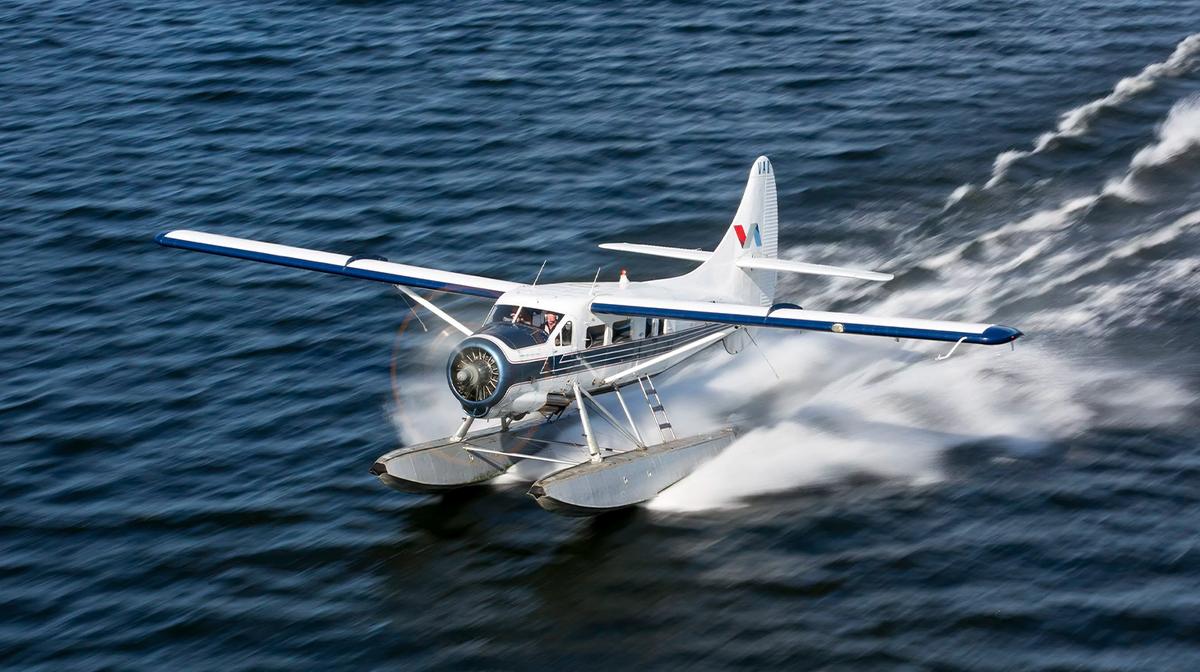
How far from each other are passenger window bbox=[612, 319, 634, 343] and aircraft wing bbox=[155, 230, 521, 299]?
4.84ft

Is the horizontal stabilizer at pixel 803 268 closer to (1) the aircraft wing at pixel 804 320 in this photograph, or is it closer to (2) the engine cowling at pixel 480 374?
(1) the aircraft wing at pixel 804 320

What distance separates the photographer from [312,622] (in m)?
16.4

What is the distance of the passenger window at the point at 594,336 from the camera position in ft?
60.6

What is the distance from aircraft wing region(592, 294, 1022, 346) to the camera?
16109mm

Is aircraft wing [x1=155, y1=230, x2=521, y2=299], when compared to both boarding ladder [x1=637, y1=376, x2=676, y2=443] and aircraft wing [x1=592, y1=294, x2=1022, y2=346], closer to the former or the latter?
aircraft wing [x1=592, y1=294, x2=1022, y2=346]

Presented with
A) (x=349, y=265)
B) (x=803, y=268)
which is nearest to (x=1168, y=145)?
(x=803, y=268)

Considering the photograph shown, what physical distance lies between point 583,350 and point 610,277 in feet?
22.6

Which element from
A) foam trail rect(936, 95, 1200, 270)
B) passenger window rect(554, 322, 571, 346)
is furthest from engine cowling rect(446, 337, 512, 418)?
foam trail rect(936, 95, 1200, 270)

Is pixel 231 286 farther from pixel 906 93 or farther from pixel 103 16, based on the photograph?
pixel 103 16

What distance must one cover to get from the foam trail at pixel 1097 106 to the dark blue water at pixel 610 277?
0.12 metres

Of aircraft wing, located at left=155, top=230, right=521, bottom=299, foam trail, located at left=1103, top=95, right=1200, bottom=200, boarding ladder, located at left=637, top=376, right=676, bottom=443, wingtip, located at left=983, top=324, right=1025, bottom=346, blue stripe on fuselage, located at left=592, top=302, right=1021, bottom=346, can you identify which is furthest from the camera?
foam trail, located at left=1103, top=95, right=1200, bottom=200

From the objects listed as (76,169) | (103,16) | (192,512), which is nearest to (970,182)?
(192,512)

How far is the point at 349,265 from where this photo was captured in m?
20.2

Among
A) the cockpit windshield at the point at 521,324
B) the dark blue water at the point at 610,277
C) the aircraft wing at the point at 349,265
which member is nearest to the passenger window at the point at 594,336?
the cockpit windshield at the point at 521,324
